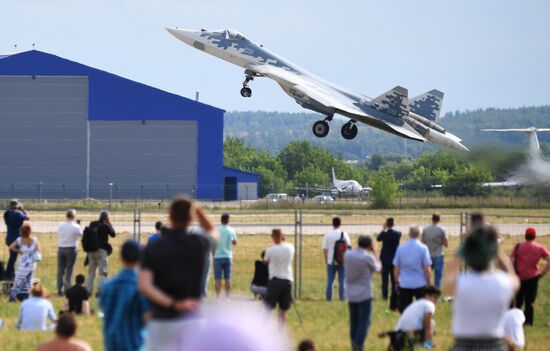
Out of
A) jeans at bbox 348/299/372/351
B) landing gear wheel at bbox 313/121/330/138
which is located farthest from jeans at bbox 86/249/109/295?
landing gear wheel at bbox 313/121/330/138

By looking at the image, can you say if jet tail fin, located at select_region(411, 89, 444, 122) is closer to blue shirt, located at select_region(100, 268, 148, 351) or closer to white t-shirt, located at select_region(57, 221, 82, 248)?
white t-shirt, located at select_region(57, 221, 82, 248)

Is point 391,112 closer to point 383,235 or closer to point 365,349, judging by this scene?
point 383,235

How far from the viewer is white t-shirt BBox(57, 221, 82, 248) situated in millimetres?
21016

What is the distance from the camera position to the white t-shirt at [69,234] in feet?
68.9

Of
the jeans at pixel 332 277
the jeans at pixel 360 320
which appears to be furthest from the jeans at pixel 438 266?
the jeans at pixel 360 320

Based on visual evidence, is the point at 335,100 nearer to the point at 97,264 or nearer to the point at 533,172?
the point at 533,172

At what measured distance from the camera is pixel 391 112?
47.6 metres

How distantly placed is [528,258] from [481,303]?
1009cm

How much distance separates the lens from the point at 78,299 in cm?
1788

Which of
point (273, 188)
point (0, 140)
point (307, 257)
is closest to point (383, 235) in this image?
point (307, 257)

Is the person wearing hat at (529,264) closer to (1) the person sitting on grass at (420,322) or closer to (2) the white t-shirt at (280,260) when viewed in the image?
(1) the person sitting on grass at (420,322)

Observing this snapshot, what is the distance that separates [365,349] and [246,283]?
8.70 metres

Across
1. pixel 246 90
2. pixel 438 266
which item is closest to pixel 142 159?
pixel 246 90

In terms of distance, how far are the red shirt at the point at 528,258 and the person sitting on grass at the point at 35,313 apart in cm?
772
